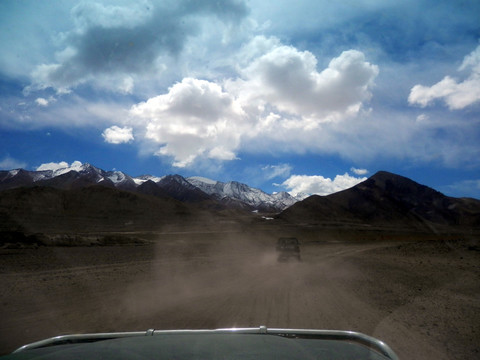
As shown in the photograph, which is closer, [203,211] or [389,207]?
[203,211]

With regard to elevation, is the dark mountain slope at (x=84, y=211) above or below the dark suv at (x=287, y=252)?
above

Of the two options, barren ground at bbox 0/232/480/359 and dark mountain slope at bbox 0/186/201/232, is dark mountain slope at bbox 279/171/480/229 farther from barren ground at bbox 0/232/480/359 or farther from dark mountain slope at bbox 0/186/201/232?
→ barren ground at bbox 0/232/480/359

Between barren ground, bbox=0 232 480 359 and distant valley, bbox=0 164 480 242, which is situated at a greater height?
distant valley, bbox=0 164 480 242

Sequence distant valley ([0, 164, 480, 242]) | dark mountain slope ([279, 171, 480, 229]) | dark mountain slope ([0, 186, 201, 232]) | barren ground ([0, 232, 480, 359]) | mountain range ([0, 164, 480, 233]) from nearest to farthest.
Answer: barren ground ([0, 232, 480, 359]), dark mountain slope ([0, 186, 201, 232]), distant valley ([0, 164, 480, 242]), mountain range ([0, 164, 480, 233]), dark mountain slope ([279, 171, 480, 229])

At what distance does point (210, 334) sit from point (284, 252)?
2350cm

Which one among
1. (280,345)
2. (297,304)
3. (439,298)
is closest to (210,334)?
(280,345)

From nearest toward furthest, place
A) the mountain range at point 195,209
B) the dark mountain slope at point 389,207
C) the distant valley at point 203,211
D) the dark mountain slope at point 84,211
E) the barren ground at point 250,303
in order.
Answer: the barren ground at point 250,303, the dark mountain slope at point 84,211, the distant valley at point 203,211, the mountain range at point 195,209, the dark mountain slope at point 389,207

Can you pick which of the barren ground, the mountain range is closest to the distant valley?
the mountain range

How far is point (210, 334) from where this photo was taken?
10.5 ft

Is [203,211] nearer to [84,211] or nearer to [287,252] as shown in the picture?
[84,211]

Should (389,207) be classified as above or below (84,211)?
above

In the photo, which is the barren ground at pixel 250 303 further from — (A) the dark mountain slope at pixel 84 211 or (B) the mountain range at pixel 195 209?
(A) the dark mountain slope at pixel 84 211

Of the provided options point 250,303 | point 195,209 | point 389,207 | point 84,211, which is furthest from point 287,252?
point 389,207

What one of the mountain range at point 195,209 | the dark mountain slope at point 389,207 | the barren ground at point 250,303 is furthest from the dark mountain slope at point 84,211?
the barren ground at point 250,303
